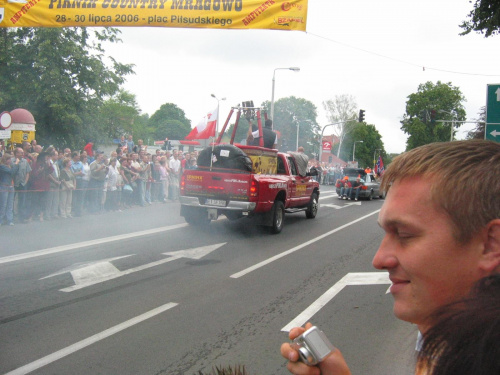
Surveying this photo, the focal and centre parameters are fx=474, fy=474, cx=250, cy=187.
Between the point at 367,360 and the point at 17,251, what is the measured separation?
23.5 ft

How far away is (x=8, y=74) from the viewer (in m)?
30.7

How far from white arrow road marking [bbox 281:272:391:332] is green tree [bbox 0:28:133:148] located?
83.9 ft

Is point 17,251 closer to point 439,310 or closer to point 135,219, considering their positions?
point 135,219

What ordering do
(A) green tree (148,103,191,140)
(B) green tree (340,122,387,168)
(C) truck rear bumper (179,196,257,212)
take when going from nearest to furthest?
(C) truck rear bumper (179,196,257,212) < (B) green tree (340,122,387,168) < (A) green tree (148,103,191,140)

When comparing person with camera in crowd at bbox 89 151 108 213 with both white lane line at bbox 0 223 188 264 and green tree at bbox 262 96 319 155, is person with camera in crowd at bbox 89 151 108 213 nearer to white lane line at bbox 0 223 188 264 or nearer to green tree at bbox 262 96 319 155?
white lane line at bbox 0 223 188 264

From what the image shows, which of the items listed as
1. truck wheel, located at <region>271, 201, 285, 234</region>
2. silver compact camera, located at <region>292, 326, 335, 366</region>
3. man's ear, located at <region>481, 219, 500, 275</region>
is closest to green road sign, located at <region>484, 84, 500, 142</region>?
truck wheel, located at <region>271, 201, 285, 234</region>

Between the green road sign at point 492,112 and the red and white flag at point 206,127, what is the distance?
730cm

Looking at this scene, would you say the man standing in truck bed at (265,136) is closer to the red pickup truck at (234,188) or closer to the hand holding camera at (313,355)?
the red pickup truck at (234,188)

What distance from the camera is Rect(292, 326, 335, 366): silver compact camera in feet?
3.68

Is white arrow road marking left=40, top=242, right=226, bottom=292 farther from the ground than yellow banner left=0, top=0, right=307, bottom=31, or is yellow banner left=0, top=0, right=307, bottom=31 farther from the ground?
yellow banner left=0, top=0, right=307, bottom=31

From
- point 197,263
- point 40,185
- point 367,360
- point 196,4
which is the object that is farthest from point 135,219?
point 367,360

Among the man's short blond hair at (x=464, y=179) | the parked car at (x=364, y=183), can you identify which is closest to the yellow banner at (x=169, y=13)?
the man's short blond hair at (x=464, y=179)

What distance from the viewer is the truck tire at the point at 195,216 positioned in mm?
12352

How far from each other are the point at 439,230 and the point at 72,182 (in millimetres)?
13780
